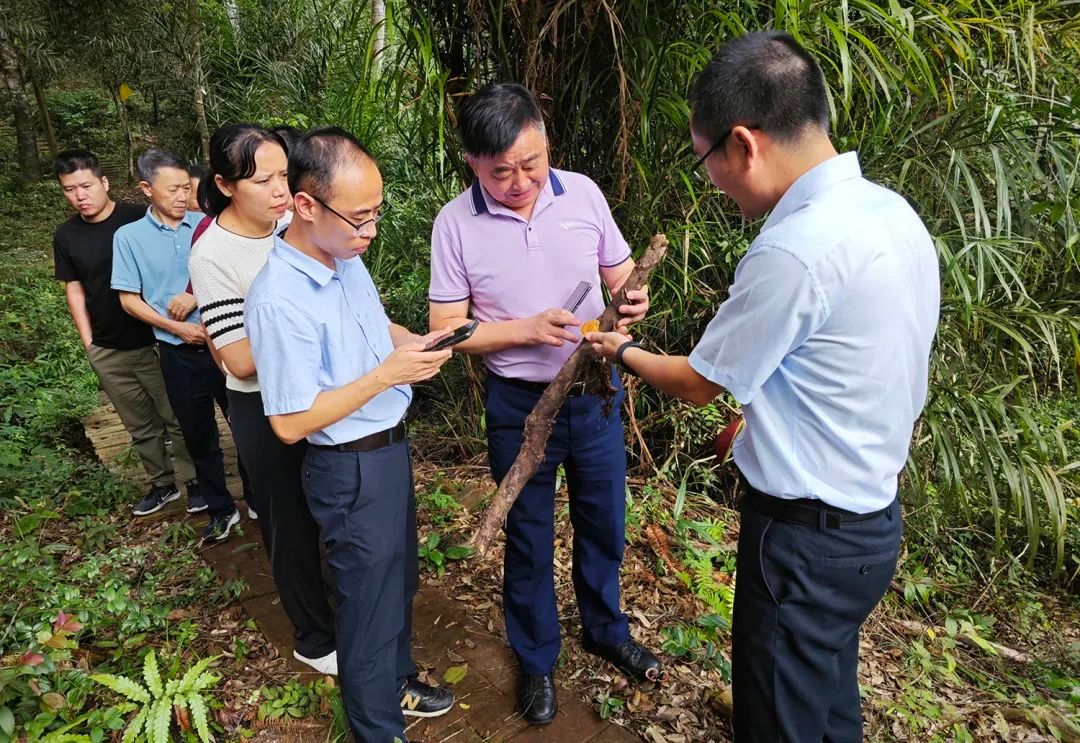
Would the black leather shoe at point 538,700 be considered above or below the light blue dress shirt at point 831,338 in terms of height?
below

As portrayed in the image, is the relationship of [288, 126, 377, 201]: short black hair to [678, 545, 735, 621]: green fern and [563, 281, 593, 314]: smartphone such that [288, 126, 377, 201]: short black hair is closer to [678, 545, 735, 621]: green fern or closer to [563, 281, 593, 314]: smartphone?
[563, 281, 593, 314]: smartphone

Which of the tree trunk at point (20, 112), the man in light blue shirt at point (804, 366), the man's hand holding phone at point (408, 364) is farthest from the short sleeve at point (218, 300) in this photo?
the tree trunk at point (20, 112)

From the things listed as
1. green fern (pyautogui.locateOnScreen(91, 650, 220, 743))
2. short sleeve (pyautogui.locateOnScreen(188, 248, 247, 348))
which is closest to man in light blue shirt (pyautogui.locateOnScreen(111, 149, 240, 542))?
short sleeve (pyautogui.locateOnScreen(188, 248, 247, 348))

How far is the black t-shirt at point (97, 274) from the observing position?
3.54 metres

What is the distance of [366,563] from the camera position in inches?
74.0

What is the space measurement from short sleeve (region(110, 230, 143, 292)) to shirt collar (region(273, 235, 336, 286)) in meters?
2.00

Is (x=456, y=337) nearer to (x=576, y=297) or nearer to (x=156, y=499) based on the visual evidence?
(x=576, y=297)

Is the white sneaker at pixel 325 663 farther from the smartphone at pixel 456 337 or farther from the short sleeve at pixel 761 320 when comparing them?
the short sleeve at pixel 761 320

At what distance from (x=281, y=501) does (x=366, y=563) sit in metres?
0.55

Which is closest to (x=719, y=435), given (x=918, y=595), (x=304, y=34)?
(x=918, y=595)

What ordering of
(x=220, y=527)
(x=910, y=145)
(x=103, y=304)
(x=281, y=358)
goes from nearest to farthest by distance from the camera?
(x=281, y=358), (x=910, y=145), (x=220, y=527), (x=103, y=304)

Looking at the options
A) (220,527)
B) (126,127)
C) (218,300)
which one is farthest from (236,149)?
(126,127)

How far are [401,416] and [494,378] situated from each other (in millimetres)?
380

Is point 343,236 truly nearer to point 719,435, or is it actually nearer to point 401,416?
point 401,416
